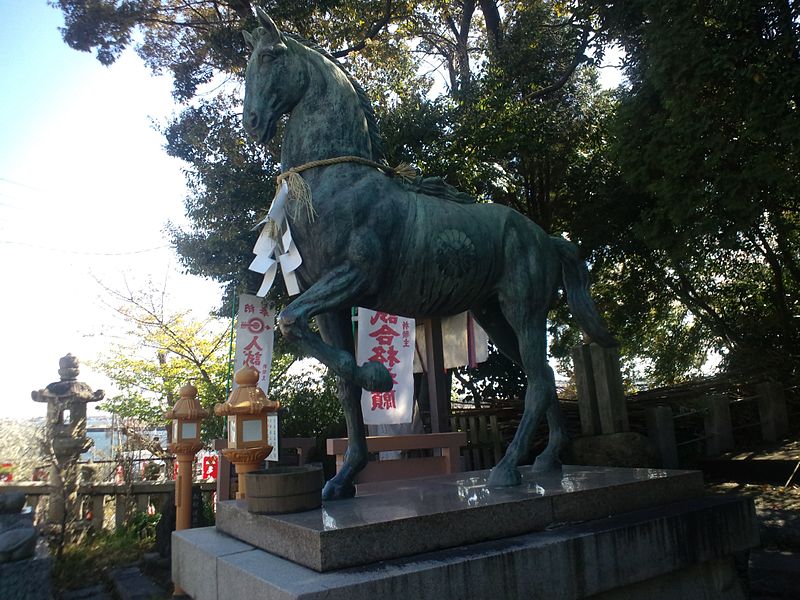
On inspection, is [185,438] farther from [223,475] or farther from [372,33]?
[372,33]

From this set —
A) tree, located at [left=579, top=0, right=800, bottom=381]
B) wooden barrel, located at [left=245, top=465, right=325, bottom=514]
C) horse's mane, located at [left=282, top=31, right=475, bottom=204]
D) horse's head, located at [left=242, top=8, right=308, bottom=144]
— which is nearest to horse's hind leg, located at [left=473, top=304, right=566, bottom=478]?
horse's mane, located at [left=282, top=31, right=475, bottom=204]

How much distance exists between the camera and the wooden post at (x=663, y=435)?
278 inches

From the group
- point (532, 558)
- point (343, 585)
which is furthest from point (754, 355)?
point (343, 585)

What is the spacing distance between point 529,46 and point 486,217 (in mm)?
7871

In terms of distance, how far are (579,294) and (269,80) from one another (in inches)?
86.5

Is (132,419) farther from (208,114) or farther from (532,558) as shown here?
(532,558)

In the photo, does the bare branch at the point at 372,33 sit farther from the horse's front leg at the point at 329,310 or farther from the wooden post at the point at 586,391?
the horse's front leg at the point at 329,310

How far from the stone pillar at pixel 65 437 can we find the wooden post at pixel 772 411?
32.3ft

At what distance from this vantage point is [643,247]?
9.63 m

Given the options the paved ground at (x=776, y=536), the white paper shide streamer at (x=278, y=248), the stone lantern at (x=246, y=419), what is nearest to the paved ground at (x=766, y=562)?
the paved ground at (x=776, y=536)

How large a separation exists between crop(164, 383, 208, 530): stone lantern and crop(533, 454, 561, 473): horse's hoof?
3606mm

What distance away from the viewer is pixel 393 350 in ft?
23.6

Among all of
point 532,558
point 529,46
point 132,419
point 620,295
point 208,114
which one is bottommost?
point 532,558

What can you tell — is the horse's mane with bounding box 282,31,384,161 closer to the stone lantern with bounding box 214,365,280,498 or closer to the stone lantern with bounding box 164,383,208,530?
the stone lantern with bounding box 214,365,280,498
